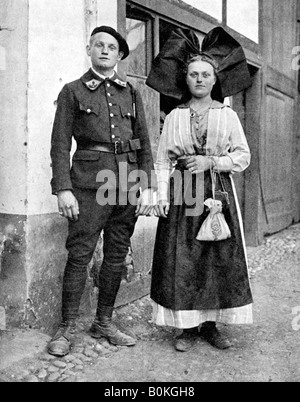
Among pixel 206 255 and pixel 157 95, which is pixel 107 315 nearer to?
pixel 206 255

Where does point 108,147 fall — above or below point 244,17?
below

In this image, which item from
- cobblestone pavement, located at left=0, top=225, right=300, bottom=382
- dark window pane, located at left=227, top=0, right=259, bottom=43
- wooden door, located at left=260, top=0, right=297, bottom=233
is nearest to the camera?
cobblestone pavement, located at left=0, top=225, right=300, bottom=382

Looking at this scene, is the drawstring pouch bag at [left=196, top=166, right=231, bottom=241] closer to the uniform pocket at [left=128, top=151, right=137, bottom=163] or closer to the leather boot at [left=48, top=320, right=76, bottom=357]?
the uniform pocket at [left=128, top=151, right=137, bottom=163]

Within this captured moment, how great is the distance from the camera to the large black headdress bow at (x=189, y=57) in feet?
9.76

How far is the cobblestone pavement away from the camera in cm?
263

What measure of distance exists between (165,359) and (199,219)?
839 millimetres

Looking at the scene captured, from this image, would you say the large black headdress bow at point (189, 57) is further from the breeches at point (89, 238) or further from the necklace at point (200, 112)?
the breeches at point (89, 238)

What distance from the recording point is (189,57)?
2.96 meters

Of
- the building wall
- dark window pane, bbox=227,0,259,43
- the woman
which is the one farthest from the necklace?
dark window pane, bbox=227,0,259,43

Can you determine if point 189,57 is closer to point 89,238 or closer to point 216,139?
point 216,139

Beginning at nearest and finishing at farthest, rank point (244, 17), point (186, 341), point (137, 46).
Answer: point (186, 341)
point (137, 46)
point (244, 17)

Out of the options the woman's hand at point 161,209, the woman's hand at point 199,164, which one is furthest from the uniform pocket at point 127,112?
the woman's hand at point 161,209

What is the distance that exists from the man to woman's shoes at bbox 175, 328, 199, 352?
0.65 m

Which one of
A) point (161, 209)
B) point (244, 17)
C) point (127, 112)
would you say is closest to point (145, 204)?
point (161, 209)
